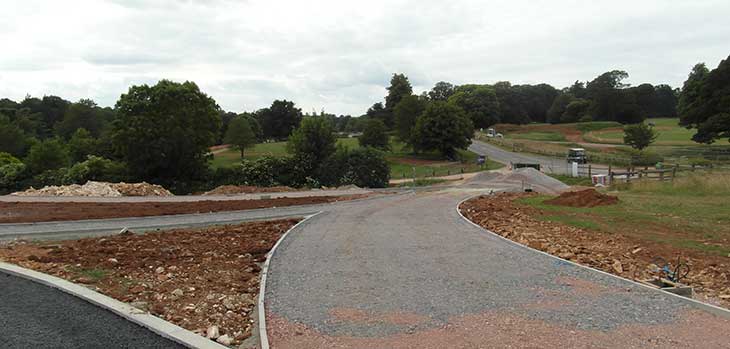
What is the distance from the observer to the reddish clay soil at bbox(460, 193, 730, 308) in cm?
899

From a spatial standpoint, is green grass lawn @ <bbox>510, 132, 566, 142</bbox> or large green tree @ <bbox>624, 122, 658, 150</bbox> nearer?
large green tree @ <bbox>624, 122, 658, 150</bbox>

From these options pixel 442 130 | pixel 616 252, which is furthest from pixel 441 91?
pixel 616 252

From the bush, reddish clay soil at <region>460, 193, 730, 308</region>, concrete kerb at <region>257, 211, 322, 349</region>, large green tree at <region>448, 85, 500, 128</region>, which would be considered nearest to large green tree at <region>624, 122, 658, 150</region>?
the bush

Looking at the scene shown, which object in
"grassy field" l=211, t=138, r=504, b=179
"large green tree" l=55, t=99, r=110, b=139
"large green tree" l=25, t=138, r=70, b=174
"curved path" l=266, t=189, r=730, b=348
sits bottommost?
"grassy field" l=211, t=138, r=504, b=179

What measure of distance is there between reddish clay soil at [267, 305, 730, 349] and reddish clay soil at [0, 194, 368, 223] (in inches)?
572

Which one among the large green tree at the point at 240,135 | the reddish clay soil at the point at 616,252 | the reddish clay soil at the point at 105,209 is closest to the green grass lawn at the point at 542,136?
the large green tree at the point at 240,135

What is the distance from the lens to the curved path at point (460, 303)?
20.3 feet

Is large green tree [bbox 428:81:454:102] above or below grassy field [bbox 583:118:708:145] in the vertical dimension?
above

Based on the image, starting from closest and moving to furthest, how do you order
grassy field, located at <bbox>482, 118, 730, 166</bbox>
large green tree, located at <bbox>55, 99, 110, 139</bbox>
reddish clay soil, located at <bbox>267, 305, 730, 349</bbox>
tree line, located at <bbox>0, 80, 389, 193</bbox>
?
reddish clay soil, located at <bbox>267, 305, 730, 349</bbox>, tree line, located at <bbox>0, 80, 389, 193</bbox>, grassy field, located at <bbox>482, 118, 730, 166</bbox>, large green tree, located at <bbox>55, 99, 110, 139</bbox>

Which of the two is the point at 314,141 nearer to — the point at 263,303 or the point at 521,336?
the point at 263,303

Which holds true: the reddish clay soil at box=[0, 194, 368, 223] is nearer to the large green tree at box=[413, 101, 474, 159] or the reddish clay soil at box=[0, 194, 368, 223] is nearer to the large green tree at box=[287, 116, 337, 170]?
the large green tree at box=[287, 116, 337, 170]

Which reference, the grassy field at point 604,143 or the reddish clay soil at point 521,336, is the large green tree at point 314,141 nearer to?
the grassy field at point 604,143

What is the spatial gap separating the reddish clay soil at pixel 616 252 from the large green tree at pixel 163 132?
31359 millimetres

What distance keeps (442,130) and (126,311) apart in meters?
54.9
